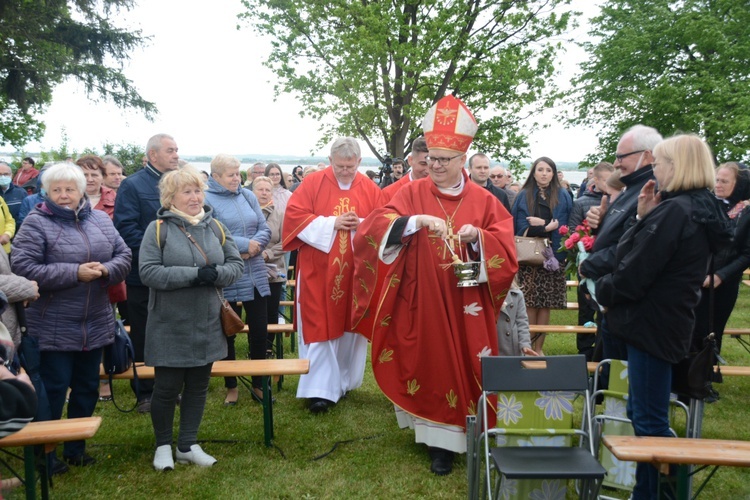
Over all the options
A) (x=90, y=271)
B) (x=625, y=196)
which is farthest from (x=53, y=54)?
(x=625, y=196)

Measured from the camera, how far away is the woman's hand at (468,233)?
4160 mm

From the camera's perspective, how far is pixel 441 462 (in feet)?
14.0

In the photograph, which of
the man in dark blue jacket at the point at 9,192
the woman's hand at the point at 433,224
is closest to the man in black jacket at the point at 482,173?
the woman's hand at the point at 433,224

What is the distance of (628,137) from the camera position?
3.95 metres

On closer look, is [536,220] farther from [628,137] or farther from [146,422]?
[146,422]

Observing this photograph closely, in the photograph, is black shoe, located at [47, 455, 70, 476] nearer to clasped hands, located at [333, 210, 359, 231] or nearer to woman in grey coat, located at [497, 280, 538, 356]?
clasped hands, located at [333, 210, 359, 231]

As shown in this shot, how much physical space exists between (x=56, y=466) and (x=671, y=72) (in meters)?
22.9

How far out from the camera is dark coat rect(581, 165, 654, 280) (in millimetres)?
3695

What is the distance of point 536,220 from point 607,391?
10.5 ft

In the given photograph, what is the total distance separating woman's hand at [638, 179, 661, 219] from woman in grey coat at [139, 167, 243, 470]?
7.96ft

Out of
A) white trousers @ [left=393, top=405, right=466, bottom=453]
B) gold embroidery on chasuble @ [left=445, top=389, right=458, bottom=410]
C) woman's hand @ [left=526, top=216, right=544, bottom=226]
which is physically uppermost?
woman's hand @ [left=526, top=216, right=544, bottom=226]

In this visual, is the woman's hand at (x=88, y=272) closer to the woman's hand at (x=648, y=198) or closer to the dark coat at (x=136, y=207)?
the dark coat at (x=136, y=207)

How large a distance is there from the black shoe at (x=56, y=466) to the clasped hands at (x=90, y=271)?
1.16m

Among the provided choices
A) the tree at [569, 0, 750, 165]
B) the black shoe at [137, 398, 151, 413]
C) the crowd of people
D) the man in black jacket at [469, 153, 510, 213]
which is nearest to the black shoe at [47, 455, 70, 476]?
the crowd of people
